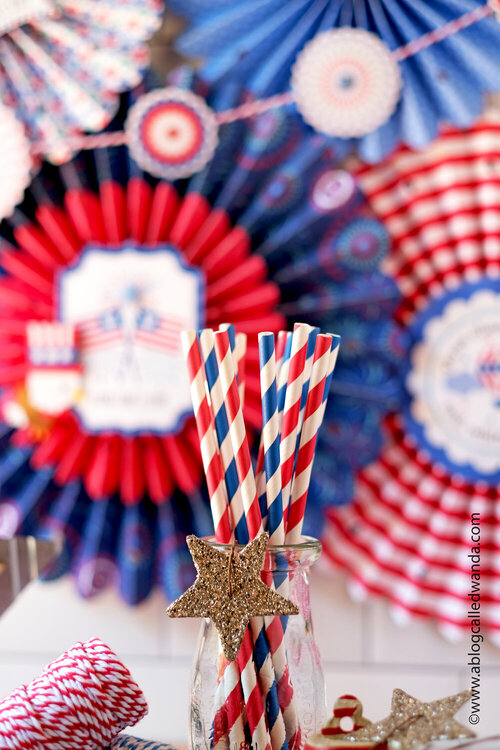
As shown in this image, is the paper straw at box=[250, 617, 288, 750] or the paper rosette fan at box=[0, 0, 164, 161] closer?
the paper straw at box=[250, 617, 288, 750]

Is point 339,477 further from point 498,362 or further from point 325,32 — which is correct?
point 325,32

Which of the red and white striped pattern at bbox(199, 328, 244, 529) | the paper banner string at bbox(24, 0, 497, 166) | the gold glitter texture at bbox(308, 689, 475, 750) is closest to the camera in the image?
the gold glitter texture at bbox(308, 689, 475, 750)

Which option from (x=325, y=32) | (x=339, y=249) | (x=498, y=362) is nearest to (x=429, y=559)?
(x=498, y=362)

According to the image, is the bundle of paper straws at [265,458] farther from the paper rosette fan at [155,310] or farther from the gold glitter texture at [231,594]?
the paper rosette fan at [155,310]

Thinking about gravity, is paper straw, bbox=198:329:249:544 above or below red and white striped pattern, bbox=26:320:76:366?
below

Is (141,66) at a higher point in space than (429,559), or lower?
higher

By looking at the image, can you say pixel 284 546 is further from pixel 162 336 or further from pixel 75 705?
pixel 162 336

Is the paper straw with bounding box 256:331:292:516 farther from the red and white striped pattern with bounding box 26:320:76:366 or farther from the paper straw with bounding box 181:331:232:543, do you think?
the red and white striped pattern with bounding box 26:320:76:366

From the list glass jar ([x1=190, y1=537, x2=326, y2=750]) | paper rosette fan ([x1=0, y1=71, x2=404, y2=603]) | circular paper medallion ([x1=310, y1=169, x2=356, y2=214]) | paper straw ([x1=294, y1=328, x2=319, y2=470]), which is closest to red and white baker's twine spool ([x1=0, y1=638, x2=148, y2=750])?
glass jar ([x1=190, y1=537, x2=326, y2=750])

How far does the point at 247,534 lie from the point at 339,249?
0.60 metres

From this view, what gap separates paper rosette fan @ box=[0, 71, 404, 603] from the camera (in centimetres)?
98

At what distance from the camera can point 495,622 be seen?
A: 97 centimetres

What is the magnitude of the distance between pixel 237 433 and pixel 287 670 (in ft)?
0.44

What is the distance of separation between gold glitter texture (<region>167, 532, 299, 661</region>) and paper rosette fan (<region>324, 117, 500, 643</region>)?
609mm
